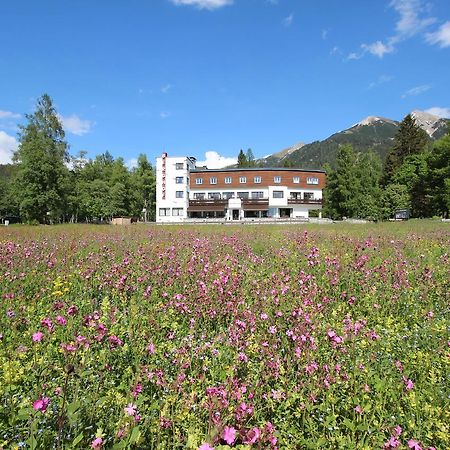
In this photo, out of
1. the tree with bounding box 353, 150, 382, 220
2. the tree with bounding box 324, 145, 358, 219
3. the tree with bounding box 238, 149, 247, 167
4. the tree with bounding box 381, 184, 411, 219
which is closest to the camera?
the tree with bounding box 353, 150, 382, 220

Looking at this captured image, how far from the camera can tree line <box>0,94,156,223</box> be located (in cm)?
4400

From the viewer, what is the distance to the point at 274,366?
Answer: 10.9 ft

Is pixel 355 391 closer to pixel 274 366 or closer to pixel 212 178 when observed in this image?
pixel 274 366

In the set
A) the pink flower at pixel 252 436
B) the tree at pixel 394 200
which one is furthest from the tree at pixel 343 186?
the pink flower at pixel 252 436

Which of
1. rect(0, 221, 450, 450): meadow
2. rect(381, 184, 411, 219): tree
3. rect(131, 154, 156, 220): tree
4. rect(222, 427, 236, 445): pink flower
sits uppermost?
rect(131, 154, 156, 220): tree

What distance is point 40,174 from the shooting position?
44.0 m

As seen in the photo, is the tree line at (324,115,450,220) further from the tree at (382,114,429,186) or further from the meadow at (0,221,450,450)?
the meadow at (0,221,450,450)

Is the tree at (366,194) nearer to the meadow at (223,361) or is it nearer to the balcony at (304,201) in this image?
the balcony at (304,201)

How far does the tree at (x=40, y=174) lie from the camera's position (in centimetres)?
4372

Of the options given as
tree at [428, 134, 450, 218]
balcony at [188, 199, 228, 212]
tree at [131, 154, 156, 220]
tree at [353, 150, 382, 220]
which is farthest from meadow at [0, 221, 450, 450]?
tree at [131, 154, 156, 220]

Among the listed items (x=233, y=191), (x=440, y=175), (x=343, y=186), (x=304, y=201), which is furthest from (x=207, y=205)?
(x=440, y=175)

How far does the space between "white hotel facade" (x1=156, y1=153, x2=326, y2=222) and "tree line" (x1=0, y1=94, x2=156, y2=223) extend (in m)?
7.57

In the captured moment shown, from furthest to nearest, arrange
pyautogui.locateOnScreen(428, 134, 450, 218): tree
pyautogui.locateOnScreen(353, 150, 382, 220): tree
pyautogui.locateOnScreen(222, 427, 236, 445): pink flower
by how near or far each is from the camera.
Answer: pyautogui.locateOnScreen(353, 150, 382, 220): tree → pyautogui.locateOnScreen(428, 134, 450, 218): tree → pyautogui.locateOnScreen(222, 427, 236, 445): pink flower

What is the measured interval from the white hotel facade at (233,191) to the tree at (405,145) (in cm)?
1694
